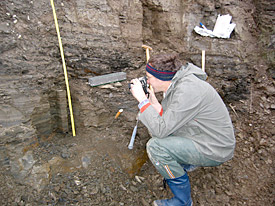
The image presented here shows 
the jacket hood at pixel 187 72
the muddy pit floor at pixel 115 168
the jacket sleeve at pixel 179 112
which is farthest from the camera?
the muddy pit floor at pixel 115 168

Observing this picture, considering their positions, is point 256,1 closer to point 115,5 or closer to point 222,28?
point 222,28

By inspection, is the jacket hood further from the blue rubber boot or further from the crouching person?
the blue rubber boot

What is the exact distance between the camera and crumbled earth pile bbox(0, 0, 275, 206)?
7.72 ft

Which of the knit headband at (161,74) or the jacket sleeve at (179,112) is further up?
the knit headband at (161,74)

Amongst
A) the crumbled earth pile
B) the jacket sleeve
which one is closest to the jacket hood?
the jacket sleeve

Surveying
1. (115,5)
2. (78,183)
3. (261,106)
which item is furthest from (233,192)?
(115,5)

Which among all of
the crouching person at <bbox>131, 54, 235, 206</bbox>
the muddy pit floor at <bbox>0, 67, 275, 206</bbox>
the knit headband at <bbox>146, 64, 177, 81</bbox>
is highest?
the knit headband at <bbox>146, 64, 177, 81</bbox>

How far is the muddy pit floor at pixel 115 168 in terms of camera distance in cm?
229

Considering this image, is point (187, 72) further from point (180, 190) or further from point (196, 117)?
point (180, 190)

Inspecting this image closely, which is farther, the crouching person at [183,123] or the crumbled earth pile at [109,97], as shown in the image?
the crumbled earth pile at [109,97]

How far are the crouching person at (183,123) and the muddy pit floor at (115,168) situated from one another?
612mm

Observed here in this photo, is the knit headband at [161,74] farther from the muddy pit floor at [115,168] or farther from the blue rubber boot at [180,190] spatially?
the muddy pit floor at [115,168]

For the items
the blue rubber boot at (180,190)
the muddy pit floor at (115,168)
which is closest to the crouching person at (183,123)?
the blue rubber boot at (180,190)

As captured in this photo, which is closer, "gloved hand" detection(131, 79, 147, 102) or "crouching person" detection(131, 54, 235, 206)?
"crouching person" detection(131, 54, 235, 206)
